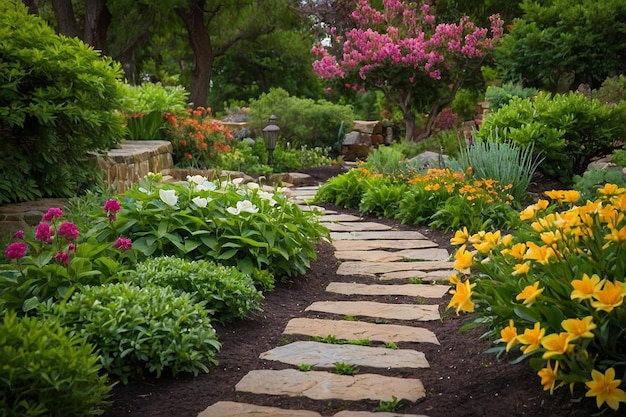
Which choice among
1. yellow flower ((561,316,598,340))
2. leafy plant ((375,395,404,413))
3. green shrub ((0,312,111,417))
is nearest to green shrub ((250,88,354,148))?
leafy plant ((375,395,404,413))

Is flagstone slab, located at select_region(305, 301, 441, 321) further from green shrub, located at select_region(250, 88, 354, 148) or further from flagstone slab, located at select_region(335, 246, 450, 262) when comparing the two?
green shrub, located at select_region(250, 88, 354, 148)

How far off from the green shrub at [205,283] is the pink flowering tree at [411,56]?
10.3 metres

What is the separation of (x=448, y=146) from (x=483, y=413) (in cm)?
954

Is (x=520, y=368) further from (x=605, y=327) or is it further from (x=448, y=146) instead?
(x=448, y=146)

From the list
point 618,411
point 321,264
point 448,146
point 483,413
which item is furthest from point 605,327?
point 448,146

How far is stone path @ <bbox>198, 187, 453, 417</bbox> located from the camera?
302 cm

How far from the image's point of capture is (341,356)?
349cm

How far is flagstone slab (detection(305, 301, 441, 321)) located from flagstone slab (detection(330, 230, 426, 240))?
6.98 feet

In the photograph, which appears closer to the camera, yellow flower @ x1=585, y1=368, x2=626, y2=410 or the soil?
yellow flower @ x1=585, y1=368, x2=626, y2=410

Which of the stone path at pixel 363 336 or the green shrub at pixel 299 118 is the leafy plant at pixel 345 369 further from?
the green shrub at pixel 299 118

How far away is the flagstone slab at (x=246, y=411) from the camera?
279 centimetres

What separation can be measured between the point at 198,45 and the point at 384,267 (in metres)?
11.9

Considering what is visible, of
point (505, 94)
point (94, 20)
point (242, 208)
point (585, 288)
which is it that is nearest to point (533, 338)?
point (585, 288)

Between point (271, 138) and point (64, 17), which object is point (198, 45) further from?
point (271, 138)
